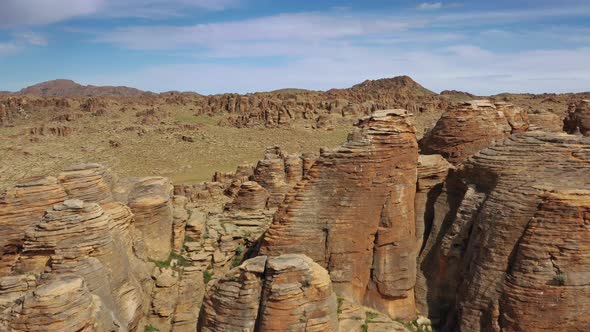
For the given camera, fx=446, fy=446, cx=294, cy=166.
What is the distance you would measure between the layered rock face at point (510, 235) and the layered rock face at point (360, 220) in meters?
1.74

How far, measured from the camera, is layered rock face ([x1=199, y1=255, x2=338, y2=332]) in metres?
13.2

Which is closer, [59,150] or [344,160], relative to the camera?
[344,160]

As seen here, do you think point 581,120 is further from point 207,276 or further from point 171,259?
point 171,259

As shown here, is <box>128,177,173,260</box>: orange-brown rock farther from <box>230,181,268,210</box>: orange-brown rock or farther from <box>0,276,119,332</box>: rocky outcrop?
<box>0,276,119,332</box>: rocky outcrop

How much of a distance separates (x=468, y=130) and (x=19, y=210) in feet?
65.6

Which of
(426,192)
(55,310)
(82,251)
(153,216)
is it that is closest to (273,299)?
(55,310)

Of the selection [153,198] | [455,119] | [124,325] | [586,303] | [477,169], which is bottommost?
[124,325]

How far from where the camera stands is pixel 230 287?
14211mm

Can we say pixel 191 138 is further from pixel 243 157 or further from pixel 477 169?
pixel 477 169

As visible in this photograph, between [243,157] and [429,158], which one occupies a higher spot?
[429,158]

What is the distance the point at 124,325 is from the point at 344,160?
9625 mm

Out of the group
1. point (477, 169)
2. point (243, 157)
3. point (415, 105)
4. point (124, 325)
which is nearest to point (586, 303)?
point (477, 169)

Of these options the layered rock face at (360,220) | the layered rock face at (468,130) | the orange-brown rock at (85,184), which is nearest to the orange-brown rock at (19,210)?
the orange-brown rock at (85,184)

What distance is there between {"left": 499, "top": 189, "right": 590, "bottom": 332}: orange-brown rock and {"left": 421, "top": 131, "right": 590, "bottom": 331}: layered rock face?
28 millimetres
